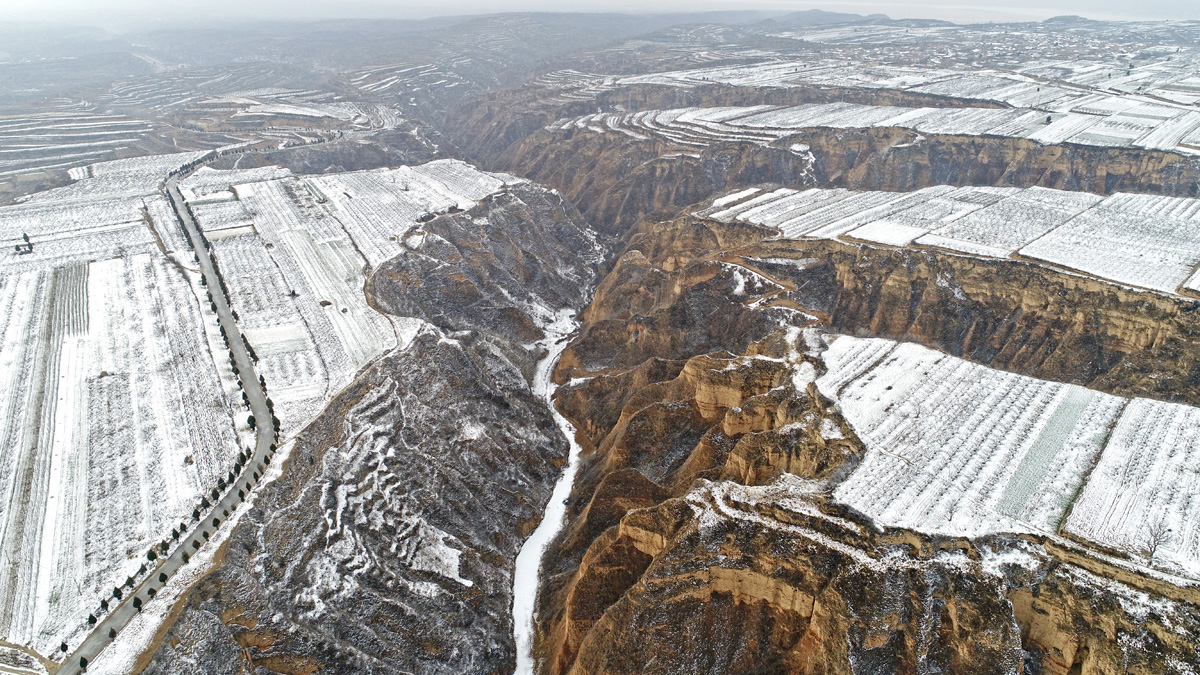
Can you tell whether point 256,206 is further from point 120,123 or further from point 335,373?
point 120,123

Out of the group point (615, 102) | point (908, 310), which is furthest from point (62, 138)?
point (908, 310)

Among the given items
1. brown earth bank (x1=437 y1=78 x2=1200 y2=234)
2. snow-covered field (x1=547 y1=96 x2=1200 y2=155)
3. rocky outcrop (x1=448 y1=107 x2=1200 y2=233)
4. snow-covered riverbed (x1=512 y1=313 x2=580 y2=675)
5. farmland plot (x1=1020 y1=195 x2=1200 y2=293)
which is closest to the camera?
snow-covered riverbed (x1=512 y1=313 x2=580 y2=675)

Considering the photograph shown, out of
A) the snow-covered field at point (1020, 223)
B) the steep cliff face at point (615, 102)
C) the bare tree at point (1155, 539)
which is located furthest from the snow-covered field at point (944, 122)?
the bare tree at point (1155, 539)

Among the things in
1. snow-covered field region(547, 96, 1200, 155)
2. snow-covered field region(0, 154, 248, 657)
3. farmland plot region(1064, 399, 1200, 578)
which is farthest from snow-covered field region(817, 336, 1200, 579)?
snow-covered field region(547, 96, 1200, 155)

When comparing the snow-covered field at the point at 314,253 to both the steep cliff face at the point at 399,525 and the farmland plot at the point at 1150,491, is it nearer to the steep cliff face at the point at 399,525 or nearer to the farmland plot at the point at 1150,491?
the steep cliff face at the point at 399,525

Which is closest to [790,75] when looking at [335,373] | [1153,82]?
[1153,82]

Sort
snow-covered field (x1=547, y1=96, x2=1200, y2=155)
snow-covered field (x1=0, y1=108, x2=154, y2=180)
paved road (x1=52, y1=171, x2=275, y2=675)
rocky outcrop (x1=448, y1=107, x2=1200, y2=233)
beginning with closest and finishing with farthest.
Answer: paved road (x1=52, y1=171, x2=275, y2=675) < rocky outcrop (x1=448, y1=107, x2=1200, y2=233) < snow-covered field (x1=547, y1=96, x2=1200, y2=155) < snow-covered field (x1=0, y1=108, x2=154, y2=180)

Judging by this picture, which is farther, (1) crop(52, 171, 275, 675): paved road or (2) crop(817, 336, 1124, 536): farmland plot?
(1) crop(52, 171, 275, 675): paved road

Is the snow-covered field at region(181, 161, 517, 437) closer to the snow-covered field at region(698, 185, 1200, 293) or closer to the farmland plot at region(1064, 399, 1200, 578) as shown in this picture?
the snow-covered field at region(698, 185, 1200, 293)
